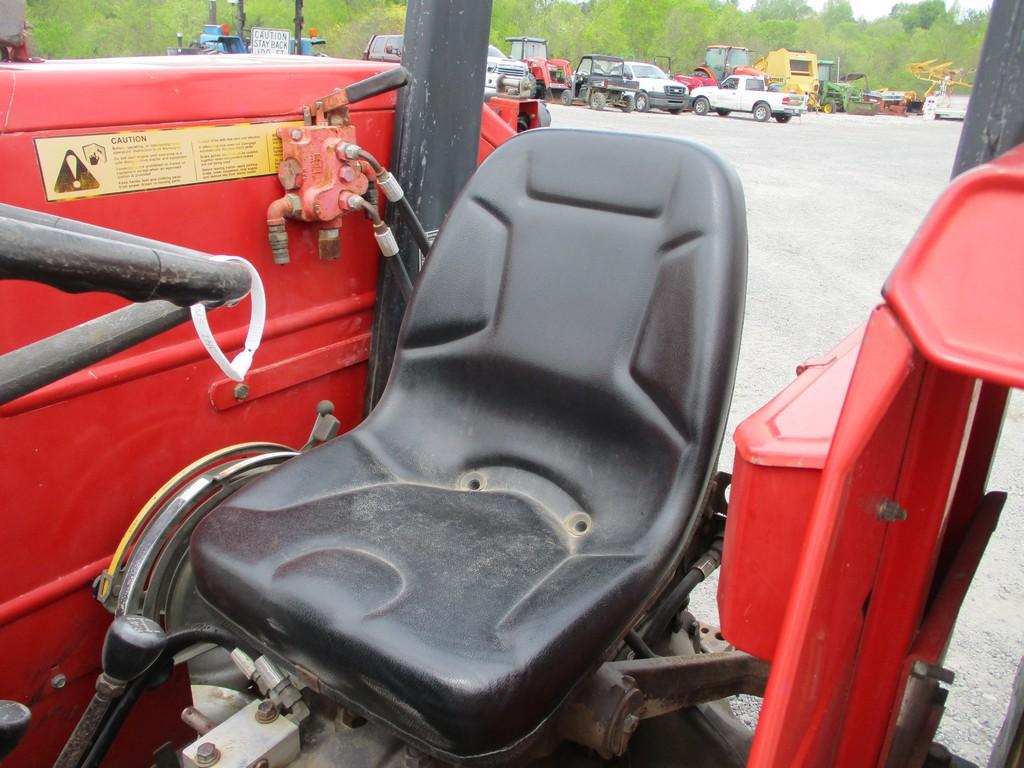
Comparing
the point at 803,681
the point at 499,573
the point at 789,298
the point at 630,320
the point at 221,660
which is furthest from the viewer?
the point at 789,298

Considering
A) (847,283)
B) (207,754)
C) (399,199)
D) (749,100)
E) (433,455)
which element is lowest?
(847,283)

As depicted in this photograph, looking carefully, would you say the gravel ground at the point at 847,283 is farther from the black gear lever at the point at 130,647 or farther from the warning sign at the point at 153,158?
the black gear lever at the point at 130,647

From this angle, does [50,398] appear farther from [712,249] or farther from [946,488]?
[946,488]

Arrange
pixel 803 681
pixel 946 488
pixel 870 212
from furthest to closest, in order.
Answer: pixel 870 212 < pixel 946 488 < pixel 803 681

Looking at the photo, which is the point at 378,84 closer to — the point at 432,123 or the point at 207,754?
the point at 432,123

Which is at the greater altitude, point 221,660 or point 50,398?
point 50,398

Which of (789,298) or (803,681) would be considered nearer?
(803,681)

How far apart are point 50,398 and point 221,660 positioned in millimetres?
523

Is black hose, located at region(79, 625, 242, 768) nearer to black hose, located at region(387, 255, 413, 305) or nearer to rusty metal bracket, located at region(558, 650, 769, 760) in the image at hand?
rusty metal bracket, located at region(558, 650, 769, 760)

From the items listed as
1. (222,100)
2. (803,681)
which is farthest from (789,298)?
(803,681)

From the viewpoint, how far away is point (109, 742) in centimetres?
130

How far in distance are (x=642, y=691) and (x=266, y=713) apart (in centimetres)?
52

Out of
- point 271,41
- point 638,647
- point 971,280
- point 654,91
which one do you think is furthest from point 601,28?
point 971,280

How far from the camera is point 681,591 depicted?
1512 mm
